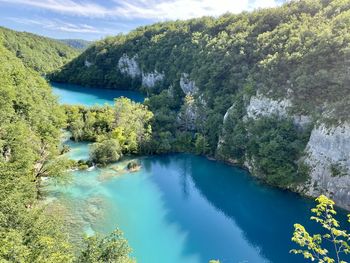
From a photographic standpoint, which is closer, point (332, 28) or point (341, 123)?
point (341, 123)

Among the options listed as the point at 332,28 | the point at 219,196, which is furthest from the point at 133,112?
the point at 332,28

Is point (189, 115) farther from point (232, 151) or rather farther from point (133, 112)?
point (232, 151)

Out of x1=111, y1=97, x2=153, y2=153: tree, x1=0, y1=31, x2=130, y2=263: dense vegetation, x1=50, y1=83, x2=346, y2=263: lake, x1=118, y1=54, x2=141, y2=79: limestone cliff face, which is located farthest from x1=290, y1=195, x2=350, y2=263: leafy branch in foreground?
x1=118, y1=54, x2=141, y2=79: limestone cliff face

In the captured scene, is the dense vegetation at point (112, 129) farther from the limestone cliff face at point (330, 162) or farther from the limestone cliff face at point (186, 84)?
the limestone cliff face at point (330, 162)

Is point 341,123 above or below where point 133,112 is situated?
above

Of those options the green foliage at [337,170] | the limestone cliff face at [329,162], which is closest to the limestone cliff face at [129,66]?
the limestone cliff face at [329,162]

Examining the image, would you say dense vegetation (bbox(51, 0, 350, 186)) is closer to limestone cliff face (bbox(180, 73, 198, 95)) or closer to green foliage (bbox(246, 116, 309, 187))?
green foliage (bbox(246, 116, 309, 187))

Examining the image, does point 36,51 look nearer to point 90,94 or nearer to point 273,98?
point 90,94
